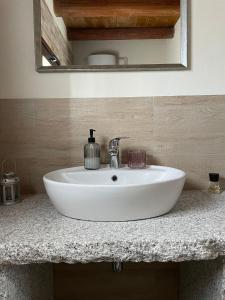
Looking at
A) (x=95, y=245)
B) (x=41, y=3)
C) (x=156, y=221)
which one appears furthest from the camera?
(x=41, y=3)

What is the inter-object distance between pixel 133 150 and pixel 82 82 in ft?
1.32

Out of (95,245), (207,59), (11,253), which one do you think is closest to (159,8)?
(207,59)

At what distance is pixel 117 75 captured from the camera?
133 centimetres

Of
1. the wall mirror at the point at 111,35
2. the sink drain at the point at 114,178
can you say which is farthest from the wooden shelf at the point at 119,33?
the sink drain at the point at 114,178

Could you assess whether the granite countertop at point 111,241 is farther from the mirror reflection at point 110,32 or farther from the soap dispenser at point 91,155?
the mirror reflection at point 110,32

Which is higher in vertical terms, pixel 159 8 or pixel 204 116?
pixel 159 8

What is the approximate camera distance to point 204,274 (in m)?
1.09

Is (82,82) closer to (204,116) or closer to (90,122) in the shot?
(90,122)

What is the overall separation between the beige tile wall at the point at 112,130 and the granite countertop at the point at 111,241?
0.44 m

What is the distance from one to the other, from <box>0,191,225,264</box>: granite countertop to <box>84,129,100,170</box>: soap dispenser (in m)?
0.35

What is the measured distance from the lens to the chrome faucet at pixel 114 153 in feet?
4.15

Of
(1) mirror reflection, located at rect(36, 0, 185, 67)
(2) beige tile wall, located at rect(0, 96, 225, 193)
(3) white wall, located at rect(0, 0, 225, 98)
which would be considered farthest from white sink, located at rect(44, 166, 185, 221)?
(1) mirror reflection, located at rect(36, 0, 185, 67)

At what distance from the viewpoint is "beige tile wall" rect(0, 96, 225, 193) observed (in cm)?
134

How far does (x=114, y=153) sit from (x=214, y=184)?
49 centimetres
